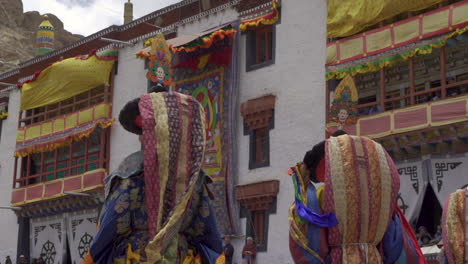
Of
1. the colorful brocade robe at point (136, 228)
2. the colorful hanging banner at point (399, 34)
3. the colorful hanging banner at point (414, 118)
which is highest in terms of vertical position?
the colorful hanging banner at point (399, 34)

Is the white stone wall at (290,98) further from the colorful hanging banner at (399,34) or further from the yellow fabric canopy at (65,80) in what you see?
the yellow fabric canopy at (65,80)

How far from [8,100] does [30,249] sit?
5.72 m

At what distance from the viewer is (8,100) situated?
30.6 m

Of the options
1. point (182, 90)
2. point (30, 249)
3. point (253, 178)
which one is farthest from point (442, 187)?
point (30, 249)

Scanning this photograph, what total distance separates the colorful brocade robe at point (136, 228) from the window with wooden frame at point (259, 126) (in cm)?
1481

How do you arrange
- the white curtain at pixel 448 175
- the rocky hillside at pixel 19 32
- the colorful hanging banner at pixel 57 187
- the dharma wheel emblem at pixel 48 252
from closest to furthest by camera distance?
the white curtain at pixel 448 175
the colorful hanging banner at pixel 57 187
the dharma wheel emblem at pixel 48 252
the rocky hillside at pixel 19 32

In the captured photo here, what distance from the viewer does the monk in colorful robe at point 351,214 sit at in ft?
18.9

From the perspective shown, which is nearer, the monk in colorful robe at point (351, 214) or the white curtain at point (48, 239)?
the monk in colorful robe at point (351, 214)

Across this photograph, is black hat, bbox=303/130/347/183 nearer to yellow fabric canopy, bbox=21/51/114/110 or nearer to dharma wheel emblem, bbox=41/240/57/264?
yellow fabric canopy, bbox=21/51/114/110

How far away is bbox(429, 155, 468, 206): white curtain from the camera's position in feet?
53.9

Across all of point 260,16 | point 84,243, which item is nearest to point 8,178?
point 84,243

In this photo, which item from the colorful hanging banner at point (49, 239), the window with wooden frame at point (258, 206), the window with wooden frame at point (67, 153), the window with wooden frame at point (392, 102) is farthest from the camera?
the colorful hanging banner at point (49, 239)

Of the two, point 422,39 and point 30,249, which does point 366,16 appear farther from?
point 30,249

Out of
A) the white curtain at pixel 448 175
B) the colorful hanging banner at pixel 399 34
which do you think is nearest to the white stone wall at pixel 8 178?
the colorful hanging banner at pixel 399 34
